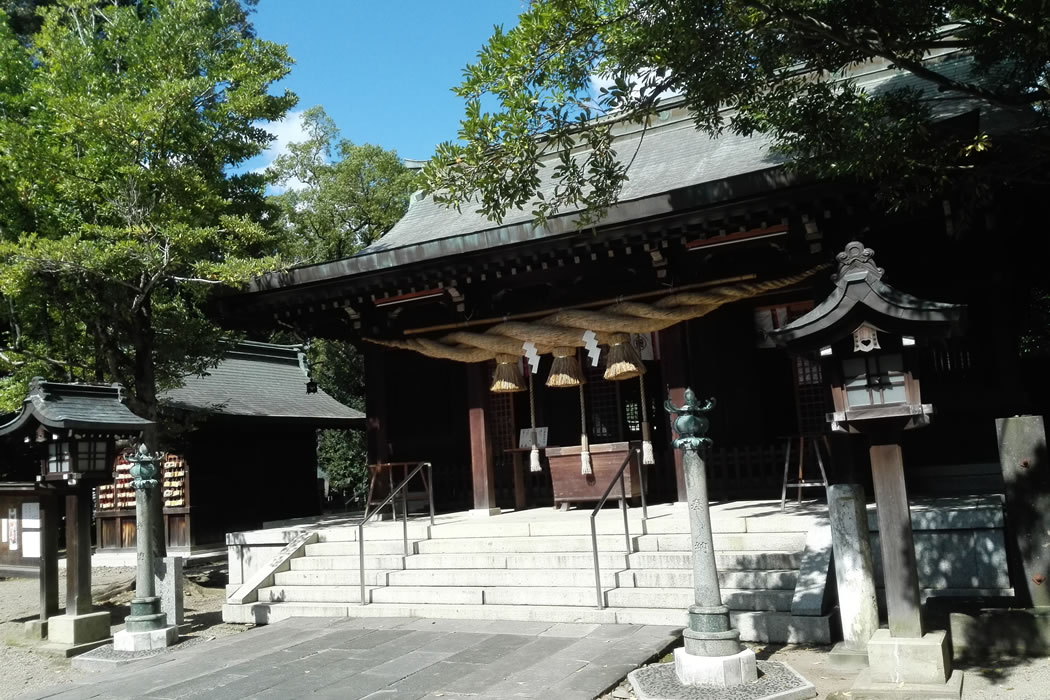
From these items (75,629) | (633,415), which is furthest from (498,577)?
(633,415)

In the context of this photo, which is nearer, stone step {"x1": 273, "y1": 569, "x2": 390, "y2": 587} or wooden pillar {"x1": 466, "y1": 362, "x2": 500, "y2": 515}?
stone step {"x1": 273, "y1": 569, "x2": 390, "y2": 587}

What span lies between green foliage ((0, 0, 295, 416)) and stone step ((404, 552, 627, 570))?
4041 millimetres

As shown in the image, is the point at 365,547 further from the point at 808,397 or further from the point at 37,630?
the point at 808,397

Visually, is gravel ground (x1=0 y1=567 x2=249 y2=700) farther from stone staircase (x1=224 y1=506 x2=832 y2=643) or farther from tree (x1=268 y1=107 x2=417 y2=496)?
tree (x1=268 y1=107 x2=417 y2=496)

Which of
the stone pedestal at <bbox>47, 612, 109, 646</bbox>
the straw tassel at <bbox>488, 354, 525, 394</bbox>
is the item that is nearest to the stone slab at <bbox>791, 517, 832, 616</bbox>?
the straw tassel at <bbox>488, 354, 525, 394</bbox>

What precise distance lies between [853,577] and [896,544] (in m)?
0.48

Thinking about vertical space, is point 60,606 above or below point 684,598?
below

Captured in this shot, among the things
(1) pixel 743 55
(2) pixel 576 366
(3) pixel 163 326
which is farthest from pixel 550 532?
(3) pixel 163 326

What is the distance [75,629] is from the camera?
25.6ft

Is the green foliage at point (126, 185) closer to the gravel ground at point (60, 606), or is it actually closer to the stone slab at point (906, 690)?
the gravel ground at point (60, 606)

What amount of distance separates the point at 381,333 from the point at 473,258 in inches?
94.2

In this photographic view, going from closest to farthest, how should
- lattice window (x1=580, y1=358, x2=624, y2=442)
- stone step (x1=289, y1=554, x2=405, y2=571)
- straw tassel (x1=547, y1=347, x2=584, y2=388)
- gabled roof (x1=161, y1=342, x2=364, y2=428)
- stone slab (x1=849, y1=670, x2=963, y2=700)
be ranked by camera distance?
stone slab (x1=849, y1=670, x2=963, y2=700)
stone step (x1=289, y1=554, x2=405, y2=571)
straw tassel (x1=547, y1=347, x2=584, y2=388)
lattice window (x1=580, y1=358, x2=624, y2=442)
gabled roof (x1=161, y1=342, x2=364, y2=428)

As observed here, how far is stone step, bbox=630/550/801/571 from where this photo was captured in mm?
6785

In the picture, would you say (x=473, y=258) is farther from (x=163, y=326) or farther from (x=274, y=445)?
(x=274, y=445)
